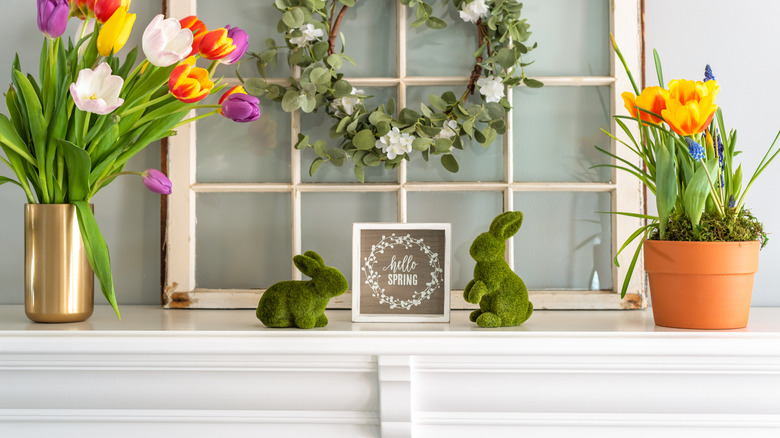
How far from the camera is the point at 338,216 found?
1.21 metres

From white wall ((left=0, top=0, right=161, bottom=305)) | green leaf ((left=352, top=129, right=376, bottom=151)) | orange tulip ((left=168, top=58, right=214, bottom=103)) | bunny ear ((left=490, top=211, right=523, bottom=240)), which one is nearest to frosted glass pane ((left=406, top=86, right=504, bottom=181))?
green leaf ((left=352, top=129, right=376, bottom=151))

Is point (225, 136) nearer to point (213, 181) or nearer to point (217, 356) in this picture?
point (213, 181)

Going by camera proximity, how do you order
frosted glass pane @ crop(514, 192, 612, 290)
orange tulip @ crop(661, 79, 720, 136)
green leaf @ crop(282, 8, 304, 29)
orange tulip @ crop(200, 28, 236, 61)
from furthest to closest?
1. frosted glass pane @ crop(514, 192, 612, 290)
2. green leaf @ crop(282, 8, 304, 29)
3. orange tulip @ crop(200, 28, 236, 61)
4. orange tulip @ crop(661, 79, 720, 136)

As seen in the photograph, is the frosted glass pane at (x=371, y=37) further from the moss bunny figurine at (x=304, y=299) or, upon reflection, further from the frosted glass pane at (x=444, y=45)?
the moss bunny figurine at (x=304, y=299)

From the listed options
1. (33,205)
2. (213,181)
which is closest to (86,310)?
(33,205)

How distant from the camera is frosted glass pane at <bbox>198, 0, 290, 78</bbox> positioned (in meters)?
1.20

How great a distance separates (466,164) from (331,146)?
11.0 inches

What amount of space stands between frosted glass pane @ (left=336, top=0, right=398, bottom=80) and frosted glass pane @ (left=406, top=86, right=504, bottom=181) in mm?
73

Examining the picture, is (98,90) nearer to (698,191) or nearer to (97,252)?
(97,252)

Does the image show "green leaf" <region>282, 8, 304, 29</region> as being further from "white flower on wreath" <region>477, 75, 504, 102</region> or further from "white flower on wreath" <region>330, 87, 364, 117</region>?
"white flower on wreath" <region>477, 75, 504, 102</region>

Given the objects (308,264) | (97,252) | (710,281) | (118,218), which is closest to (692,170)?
(710,281)

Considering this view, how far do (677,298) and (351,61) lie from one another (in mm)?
711

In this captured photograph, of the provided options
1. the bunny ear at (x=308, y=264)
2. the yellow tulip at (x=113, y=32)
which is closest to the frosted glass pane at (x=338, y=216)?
the bunny ear at (x=308, y=264)

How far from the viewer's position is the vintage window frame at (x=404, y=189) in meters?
1.17
